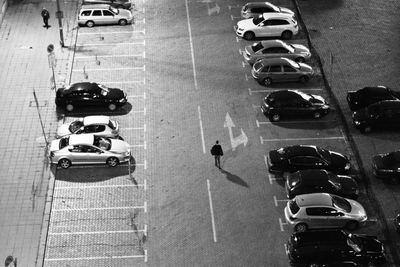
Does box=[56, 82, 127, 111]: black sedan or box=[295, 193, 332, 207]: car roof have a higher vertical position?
box=[295, 193, 332, 207]: car roof

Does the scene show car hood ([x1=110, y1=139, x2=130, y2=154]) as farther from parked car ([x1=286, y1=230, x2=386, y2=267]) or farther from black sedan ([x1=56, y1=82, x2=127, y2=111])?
parked car ([x1=286, y1=230, x2=386, y2=267])

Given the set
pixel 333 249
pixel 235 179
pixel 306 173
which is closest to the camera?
pixel 333 249

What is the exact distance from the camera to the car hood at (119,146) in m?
35.1

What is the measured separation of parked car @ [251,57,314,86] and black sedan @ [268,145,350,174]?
8.04 m

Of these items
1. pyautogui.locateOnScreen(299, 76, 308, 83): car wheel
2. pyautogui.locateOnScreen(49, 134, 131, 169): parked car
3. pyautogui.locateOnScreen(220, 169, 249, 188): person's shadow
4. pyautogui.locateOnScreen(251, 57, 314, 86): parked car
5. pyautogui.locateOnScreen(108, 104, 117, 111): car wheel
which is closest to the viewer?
pyautogui.locateOnScreen(220, 169, 249, 188): person's shadow

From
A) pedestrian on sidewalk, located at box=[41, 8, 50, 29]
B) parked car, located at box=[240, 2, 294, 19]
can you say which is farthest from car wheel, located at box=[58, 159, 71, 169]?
parked car, located at box=[240, 2, 294, 19]

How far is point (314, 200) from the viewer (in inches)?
1225

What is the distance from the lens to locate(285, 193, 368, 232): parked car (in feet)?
101

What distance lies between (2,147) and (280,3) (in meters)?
25.3

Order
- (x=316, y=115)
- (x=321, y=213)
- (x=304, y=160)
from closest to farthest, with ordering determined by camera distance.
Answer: (x=321, y=213)
(x=304, y=160)
(x=316, y=115)

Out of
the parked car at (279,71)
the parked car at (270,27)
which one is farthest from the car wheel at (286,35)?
the parked car at (279,71)

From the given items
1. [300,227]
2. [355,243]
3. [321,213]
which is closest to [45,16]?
[300,227]

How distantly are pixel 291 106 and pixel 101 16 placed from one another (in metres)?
17.2

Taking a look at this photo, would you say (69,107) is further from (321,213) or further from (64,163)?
(321,213)
